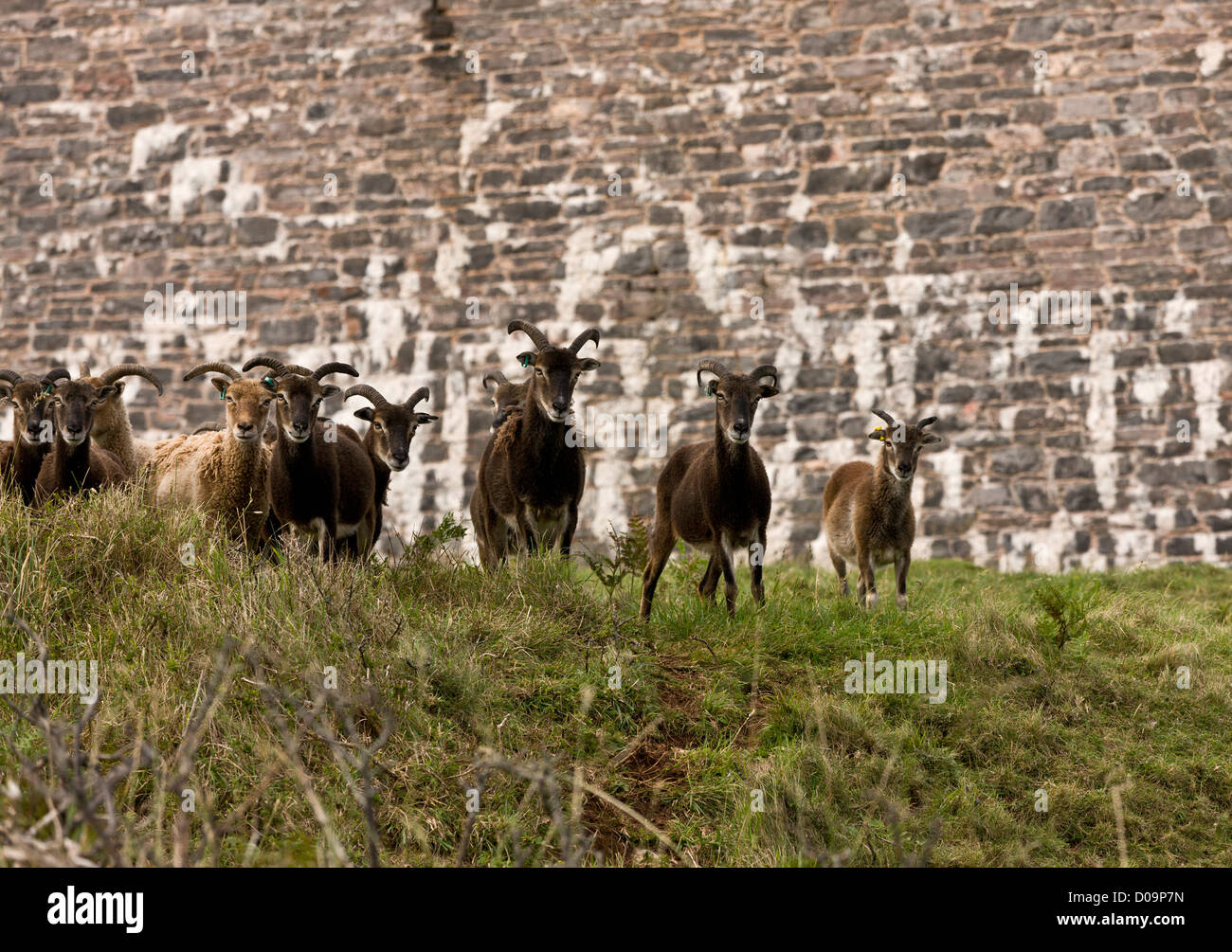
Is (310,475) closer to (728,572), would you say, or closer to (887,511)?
(728,572)

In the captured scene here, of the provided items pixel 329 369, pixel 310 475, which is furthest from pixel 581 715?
pixel 329 369

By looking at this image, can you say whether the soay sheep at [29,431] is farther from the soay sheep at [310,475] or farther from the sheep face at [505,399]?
the sheep face at [505,399]

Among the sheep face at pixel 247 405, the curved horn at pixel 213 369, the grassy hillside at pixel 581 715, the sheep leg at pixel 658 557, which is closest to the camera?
the grassy hillside at pixel 581 715

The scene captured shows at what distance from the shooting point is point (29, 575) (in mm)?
6371

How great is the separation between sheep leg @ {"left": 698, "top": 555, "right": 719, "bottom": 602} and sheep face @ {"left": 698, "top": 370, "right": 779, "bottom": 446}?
0.88 meters

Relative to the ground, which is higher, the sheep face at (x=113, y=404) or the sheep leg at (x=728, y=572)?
the sheep face at (x=113, y=404)

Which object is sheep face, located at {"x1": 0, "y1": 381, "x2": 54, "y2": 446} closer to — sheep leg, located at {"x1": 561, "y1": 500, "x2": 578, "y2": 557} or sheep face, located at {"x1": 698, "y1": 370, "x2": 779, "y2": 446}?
sheep leg, located at {"x1": 561, "y1": 500, "x2": 578, "y2": 557}

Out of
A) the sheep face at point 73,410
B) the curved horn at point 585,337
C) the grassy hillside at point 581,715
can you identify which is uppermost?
the curved horn at point 585,337

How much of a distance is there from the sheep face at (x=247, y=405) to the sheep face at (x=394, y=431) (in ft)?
2.21

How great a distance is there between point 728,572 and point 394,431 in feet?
8.11

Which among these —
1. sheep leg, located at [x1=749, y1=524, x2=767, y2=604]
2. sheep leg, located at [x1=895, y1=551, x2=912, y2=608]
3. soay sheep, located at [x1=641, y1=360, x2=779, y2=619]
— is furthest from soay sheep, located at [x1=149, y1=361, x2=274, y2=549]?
sheep leg, located at [x1=895, y1=551, x2=912, y2=608]

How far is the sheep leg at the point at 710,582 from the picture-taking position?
8164 millimetres

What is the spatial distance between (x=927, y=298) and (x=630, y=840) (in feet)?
26.3

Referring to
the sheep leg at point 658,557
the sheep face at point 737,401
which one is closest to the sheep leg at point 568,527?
the sheep leg at point 658,557
